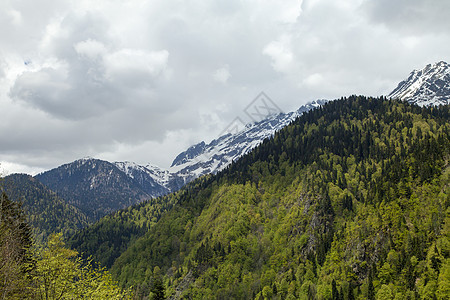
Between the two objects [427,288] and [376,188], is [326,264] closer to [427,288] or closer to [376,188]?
[376,188]

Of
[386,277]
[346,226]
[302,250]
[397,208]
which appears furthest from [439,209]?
[302,250]

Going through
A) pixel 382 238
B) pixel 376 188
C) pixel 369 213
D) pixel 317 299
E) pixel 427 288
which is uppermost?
pixel 376 188

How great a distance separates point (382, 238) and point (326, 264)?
33.9m

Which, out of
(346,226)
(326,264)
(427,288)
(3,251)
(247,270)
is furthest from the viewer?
(247,270)

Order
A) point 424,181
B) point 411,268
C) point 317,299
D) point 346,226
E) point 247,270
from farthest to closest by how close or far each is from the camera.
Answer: point 247,270, point 346,226, point 424,181, point 317,299, point 411,268

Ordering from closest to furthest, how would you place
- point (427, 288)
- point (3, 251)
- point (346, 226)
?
point (3, 251), point (427, 288), point (346, 226)

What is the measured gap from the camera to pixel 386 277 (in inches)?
5027

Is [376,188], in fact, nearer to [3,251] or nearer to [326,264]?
[326,264]

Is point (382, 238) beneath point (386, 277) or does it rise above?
above

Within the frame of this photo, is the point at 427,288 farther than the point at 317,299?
No

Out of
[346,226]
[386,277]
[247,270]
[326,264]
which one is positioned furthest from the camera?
[247,270]

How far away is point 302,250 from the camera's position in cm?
18800

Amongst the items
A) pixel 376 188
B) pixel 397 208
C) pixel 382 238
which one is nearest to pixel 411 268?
pixel 382 238

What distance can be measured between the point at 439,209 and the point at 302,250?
82.4m
